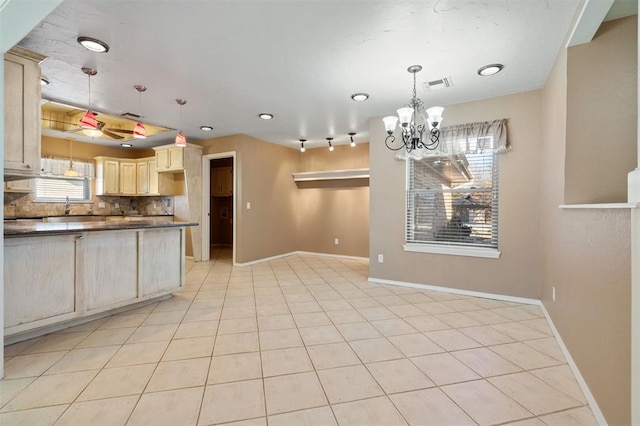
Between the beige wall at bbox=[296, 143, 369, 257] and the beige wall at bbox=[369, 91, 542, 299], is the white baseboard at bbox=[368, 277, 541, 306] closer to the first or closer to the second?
the beige wall at bbox=[369, 91, 542, 299]

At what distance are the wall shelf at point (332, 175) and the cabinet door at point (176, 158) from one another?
2436 mm

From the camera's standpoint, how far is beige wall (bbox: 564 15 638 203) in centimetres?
194

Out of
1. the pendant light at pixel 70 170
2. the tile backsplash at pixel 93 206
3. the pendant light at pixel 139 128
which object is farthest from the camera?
the pendant light at pixel 70 170

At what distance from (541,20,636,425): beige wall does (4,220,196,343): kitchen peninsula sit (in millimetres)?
3800

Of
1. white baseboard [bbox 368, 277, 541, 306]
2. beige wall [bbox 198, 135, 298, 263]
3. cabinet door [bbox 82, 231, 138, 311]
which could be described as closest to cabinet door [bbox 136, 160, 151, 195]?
beige wall [bbox 198, 135, 298, 263]

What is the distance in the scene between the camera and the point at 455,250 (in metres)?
3.72

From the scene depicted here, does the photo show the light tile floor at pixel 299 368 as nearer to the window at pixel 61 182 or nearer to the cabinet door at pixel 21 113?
the cabinet door at pixel 21 113

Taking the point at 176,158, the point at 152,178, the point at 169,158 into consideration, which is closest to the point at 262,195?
the point at 176,158

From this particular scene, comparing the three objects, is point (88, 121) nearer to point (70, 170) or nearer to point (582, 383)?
point (70, 170)

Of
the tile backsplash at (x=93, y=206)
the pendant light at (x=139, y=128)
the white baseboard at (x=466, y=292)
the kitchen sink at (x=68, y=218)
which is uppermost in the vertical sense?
the pendant light at (x=139, y=128)

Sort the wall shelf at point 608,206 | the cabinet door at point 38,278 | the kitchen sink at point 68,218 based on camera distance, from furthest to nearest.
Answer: the kitchen sink at point 68,218 → the cabinet door at point 38,278 → the wall shelf at point 608,206

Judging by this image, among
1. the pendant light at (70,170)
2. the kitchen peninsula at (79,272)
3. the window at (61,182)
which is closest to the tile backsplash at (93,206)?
the window at (61,182)

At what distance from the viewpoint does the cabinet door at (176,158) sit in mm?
5570

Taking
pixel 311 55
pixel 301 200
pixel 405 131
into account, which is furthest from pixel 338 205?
pixel 311 55
